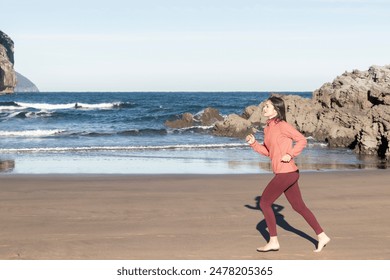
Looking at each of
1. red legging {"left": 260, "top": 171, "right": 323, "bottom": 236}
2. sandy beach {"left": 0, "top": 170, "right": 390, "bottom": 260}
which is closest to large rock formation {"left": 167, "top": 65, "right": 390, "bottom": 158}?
sandy beach {"left": 0, "top": 170, "right": 390, "bottom": 260}

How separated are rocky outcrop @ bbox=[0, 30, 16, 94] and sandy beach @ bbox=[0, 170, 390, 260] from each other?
Answer: 12699 cm

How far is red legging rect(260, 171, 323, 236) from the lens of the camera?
6.42 meters

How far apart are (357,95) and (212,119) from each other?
12226 mm

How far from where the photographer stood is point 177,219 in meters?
8.58

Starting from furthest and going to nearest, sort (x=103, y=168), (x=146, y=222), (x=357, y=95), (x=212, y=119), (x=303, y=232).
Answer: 1. (x=212, y=119)
2. (x=357, y=95)
3. (x=103, y=168)
4. (x=146, y=222)
5. (x=303, y=232)

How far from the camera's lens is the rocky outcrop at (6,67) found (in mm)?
134125

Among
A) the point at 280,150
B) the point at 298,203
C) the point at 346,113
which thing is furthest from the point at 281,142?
the point at 346,113

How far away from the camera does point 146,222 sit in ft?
27.6

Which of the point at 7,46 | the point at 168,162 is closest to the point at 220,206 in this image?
the point at 168,162

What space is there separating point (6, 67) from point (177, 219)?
439 ft

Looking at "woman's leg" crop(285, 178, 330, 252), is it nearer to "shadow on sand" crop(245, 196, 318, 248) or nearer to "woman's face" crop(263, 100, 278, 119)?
"shadow on sand" crop(245, 196, 318, 248)

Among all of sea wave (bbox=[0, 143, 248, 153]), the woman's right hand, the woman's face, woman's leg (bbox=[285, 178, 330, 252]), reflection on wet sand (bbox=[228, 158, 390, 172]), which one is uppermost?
the woman's face
